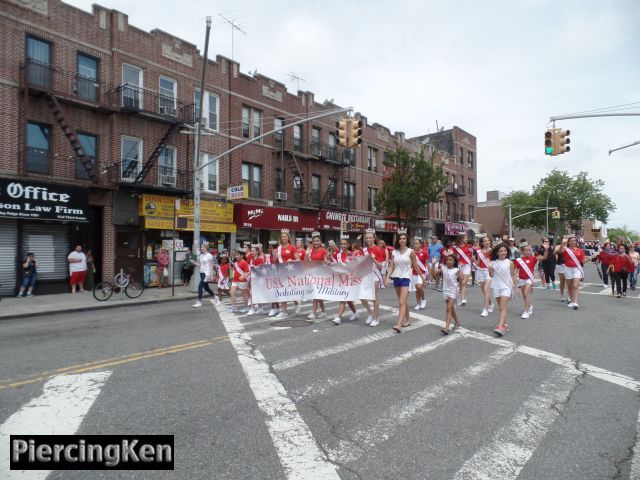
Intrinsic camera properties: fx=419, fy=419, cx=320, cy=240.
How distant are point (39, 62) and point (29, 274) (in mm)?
8103

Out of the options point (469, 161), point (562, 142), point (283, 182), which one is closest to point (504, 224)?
point (469, 161)

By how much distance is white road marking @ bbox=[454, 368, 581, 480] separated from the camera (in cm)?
314

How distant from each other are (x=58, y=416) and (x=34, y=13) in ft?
59.1

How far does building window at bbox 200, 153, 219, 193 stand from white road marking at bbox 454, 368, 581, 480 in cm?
1972

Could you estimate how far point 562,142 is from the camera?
15.4 metres

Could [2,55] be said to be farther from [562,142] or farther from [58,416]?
[562,142]

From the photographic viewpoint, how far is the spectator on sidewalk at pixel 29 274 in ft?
50.1

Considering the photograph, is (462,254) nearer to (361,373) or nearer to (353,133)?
(353,133)

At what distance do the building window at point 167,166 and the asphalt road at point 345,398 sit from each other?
12.8 m

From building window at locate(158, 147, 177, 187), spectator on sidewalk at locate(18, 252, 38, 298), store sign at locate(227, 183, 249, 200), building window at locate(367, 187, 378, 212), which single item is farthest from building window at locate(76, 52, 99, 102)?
building window at locate(367, 187, 378, 212)

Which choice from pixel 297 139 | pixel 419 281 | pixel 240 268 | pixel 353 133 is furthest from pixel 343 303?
pixel 297 139

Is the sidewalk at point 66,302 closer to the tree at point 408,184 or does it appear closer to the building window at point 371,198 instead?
the tree at point 408,184

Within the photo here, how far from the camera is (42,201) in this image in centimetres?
1552

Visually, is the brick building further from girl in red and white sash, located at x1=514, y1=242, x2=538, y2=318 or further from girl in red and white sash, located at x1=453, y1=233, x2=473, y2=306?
girl in red and white sash, located at x1=514, y1=242, x2=538, y2=318
